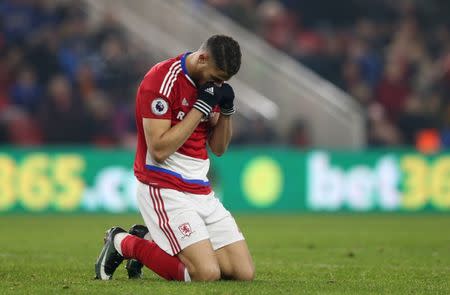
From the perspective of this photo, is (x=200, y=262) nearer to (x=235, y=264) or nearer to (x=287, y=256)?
(x=235, y=264)

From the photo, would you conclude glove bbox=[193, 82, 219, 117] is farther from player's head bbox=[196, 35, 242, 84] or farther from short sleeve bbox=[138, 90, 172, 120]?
short sleeve bbox=[138, 90, 172, 120]

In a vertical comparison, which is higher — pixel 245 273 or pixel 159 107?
pixel 159 107

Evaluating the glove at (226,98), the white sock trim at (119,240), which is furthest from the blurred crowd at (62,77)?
the glove at (226,98)

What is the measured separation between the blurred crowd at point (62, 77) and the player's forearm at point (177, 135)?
458 inches

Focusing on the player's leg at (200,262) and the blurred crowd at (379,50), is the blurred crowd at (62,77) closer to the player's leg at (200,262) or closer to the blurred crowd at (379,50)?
the blurred crowd at (379,50)

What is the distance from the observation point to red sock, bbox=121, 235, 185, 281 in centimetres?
768

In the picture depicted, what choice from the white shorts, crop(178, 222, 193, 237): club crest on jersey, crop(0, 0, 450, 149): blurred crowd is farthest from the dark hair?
crop(0, 0, 450, 149): blurred crowd

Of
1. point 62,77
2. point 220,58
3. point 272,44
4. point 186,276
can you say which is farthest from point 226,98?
point 272,44

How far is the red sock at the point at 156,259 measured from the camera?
7680mm

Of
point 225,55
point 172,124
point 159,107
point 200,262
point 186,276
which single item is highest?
point 225,55

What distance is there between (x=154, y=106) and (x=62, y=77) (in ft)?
39.5

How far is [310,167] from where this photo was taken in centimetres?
1928

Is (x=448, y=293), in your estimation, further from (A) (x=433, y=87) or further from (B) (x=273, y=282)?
(A) (x=433, y=87)

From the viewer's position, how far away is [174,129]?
7.61 m
